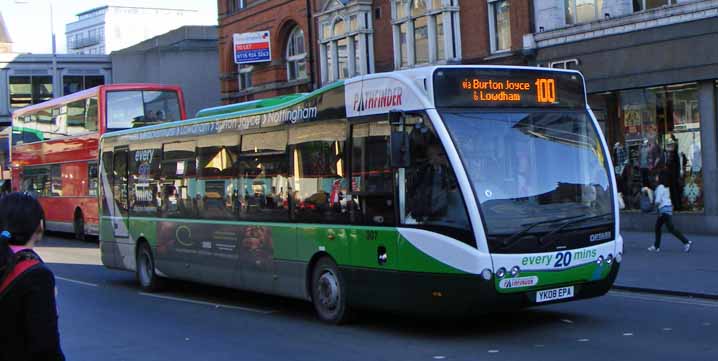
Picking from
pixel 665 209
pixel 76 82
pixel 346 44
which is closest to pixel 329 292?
pixel 665 209

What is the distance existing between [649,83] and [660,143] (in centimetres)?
155

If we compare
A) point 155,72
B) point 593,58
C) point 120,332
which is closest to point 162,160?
point 120,332

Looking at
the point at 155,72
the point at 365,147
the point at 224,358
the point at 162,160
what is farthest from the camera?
the point at 155,72

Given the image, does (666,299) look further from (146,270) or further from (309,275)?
(146,270)

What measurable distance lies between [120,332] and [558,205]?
552 cm

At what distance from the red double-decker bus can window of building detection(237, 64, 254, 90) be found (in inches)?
377

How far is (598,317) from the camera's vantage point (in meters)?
11.2

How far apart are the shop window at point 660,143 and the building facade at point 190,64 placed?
32226 millimetres

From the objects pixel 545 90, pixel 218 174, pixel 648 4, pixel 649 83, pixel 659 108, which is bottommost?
pixel 218 174

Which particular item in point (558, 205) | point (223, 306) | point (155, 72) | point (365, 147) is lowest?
point (223, 306)

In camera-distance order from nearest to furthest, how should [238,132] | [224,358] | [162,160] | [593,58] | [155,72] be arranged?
[224,358] < [238,132] < [162,160] < [593,58] < [155,72]

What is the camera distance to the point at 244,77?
40.4 meters

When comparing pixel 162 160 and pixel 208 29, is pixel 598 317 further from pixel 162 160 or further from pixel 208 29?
pixel 208 29

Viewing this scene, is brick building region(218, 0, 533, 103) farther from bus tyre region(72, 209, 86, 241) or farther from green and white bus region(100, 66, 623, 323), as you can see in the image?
green and white bus region(100, 66, 623, 323)
